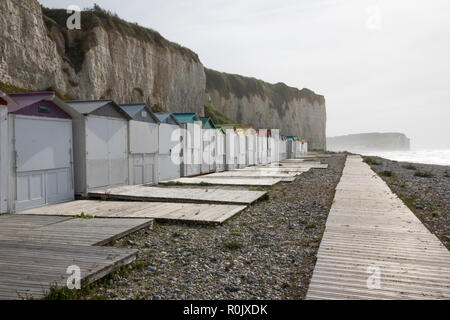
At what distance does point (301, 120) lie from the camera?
98.6 m

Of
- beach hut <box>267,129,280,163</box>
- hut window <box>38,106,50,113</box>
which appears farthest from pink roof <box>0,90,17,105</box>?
beach hut <box>267,129,280,163</box>

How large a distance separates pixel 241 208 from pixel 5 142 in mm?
6575

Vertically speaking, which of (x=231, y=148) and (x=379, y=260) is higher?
(x=231, y=148)

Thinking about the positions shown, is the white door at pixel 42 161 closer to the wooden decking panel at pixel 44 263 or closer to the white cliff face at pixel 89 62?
the wooden decking panel at pixel 44 263

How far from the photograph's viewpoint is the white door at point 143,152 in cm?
1449

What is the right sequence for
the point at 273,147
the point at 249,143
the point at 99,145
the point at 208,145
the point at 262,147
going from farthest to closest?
the point at 273,147 → the point at 262,147 → the point at 249,143 → the point at 208,145 → the point at 99,145

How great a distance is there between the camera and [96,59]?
3142cm

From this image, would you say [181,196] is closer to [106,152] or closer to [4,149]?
[106,152]

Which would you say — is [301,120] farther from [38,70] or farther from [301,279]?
[301,279]

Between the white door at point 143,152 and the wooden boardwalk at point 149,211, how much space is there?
4.13 metres

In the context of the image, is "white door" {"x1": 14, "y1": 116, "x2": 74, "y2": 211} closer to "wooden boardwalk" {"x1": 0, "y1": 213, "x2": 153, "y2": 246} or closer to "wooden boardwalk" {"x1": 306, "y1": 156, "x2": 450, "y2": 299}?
"wooden boardwalk" {"x1": 0, "y1": 213, "x2": 153, "y2": 246}

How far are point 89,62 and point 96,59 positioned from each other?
94cm

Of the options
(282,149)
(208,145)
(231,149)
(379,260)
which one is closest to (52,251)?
(379,260)
